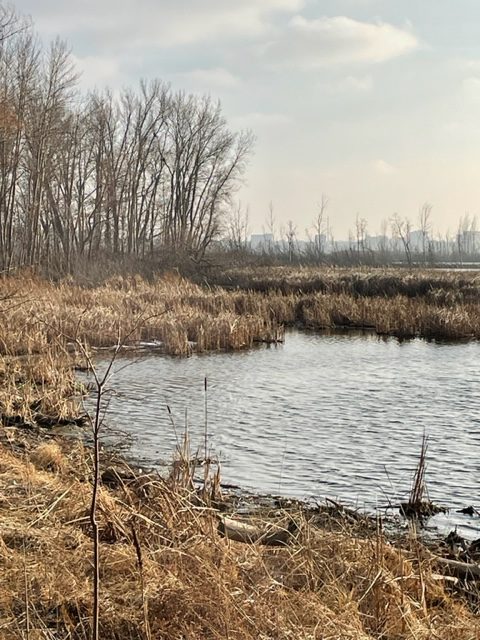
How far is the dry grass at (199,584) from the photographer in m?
3.26

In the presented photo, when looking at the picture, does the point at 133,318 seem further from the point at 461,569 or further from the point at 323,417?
the point at 461,569

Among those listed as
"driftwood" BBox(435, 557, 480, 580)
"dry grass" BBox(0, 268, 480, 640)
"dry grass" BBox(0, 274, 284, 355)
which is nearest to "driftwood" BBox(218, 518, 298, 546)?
"dry grass" BBox(0, 268, 480, 640)

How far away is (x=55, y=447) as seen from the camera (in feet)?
23.6

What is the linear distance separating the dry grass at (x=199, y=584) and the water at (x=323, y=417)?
3.34 feet

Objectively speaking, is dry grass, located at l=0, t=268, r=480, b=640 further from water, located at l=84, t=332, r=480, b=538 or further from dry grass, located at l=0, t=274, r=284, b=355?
dry grass, located at l=0, t=274, r=284, b=355

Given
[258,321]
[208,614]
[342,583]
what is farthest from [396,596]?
[258,321]

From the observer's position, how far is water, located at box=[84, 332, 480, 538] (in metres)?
7.38

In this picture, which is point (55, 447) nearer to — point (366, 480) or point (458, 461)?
point (366, 480)

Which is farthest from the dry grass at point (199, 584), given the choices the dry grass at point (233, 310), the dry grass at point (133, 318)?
the dry grass at point (133, 318)

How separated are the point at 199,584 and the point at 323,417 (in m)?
6.82

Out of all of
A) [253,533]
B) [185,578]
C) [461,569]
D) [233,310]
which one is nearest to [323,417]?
[253,533]

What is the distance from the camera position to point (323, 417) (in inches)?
402

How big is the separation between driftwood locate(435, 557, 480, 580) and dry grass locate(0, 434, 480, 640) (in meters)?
0.14

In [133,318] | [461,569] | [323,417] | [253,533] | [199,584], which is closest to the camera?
[199,584]
